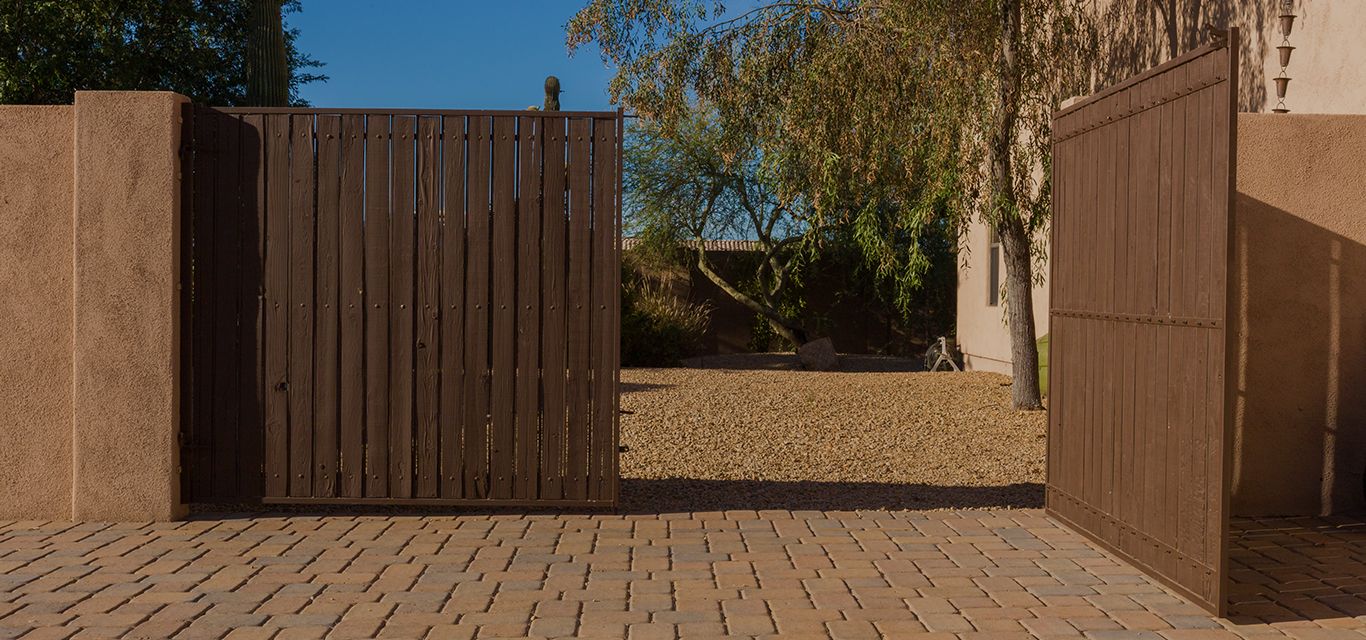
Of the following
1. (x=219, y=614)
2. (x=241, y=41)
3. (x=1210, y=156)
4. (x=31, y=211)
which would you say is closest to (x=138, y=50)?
(x=241, y=41)

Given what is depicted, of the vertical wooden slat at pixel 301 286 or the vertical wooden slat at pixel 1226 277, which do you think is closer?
the vertical wooden slat at pixel 1226 277

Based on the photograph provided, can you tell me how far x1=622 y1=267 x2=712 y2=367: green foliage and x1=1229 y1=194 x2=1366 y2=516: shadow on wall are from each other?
9936mm

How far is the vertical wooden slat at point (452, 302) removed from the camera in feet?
18.6

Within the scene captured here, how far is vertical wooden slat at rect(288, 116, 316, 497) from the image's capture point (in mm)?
5684

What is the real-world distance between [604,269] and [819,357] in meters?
9.58

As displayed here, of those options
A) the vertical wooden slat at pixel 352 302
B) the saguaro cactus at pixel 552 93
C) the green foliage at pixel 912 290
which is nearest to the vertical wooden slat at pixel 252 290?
the vertical wooden slat at pixel 352 302

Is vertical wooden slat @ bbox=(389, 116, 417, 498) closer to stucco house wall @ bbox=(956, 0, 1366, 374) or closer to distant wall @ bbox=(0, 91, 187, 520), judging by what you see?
distant wall @ bbox=(0, 91, 187, 520)

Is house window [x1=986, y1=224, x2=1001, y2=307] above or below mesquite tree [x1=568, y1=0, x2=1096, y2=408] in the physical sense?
below

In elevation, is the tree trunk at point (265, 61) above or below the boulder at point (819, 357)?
above

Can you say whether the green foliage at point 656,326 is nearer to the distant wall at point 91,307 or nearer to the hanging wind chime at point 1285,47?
the hanging wind chime at point 1285,47

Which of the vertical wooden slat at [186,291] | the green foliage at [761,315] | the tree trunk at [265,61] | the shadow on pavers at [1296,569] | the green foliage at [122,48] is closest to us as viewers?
the shadow on pavers at [1296,569]

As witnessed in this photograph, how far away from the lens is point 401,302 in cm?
569

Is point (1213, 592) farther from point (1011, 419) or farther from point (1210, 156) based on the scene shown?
point (1011, 419)

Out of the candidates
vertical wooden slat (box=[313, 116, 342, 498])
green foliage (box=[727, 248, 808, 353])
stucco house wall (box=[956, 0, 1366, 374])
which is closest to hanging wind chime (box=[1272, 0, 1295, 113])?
stucco house wall (box=[956, 0, 1366, 374])
